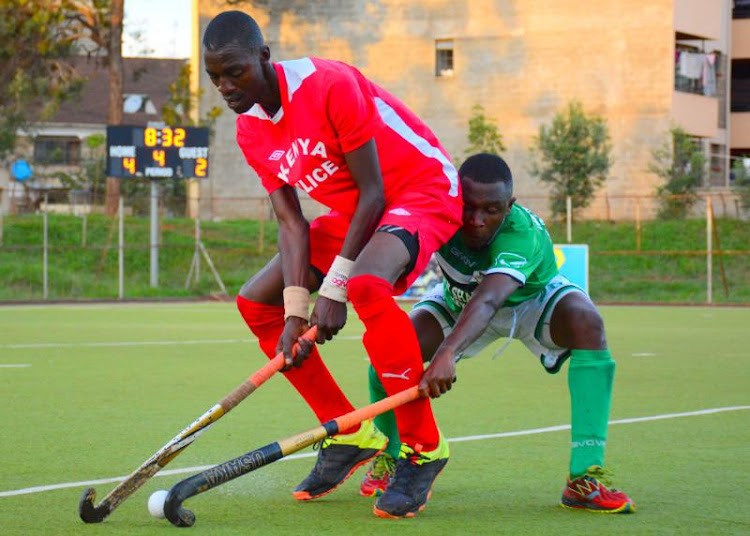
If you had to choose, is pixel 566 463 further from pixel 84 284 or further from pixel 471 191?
pixel 84 284

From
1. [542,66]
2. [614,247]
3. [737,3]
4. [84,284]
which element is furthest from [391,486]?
[737,3]

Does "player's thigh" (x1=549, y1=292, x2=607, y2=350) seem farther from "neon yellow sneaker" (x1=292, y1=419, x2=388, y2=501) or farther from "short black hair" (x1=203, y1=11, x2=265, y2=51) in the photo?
"short black hair" (x1=203, y1=11, x2=265, y2=51)

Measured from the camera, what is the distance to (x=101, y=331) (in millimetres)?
16906

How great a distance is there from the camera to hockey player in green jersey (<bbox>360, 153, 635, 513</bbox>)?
197 inches

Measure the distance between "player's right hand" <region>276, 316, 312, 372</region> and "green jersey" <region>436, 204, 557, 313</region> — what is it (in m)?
0.70

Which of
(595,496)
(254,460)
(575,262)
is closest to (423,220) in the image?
(254,460)

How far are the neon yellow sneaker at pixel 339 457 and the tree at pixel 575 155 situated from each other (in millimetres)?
32572

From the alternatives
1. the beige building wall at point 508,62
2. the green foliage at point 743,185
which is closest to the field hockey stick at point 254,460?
the green foliage at point 743,185

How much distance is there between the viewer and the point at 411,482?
4.95 meters

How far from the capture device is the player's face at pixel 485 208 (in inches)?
206

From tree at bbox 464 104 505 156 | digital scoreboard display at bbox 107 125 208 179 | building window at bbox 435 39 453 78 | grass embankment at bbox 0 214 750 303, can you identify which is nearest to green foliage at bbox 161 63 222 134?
grass embankment at bbox 0 214 750 303

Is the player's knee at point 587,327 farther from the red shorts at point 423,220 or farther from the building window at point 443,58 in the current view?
the building window at point 443,58

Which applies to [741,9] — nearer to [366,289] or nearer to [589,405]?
[589,405]

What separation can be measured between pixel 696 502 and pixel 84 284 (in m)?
25.9
